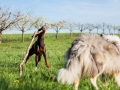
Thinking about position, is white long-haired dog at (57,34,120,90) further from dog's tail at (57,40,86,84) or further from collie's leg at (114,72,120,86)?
collie's leg at (114,72,120,86)

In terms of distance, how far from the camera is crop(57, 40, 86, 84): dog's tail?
5.52 m

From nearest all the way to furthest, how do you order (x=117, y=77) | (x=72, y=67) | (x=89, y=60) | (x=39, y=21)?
(x=72, y=67), (x=89, y=60), (x=117, y=77), (x=39, y=21)

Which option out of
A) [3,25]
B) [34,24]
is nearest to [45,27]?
[3,25]

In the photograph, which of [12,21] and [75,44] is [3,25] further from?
[75,44]

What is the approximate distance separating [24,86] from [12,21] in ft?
157

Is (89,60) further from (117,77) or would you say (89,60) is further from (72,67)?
(117,77)

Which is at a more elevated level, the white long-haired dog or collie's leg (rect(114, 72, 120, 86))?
the white long-haired dog

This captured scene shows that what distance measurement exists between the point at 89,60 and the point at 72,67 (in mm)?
452

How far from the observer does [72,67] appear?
5668mm

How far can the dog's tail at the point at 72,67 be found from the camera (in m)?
5.52

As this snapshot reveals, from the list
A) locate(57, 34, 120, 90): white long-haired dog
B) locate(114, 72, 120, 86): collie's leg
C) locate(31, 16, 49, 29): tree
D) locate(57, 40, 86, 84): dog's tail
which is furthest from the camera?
locate(31, 16, 49, 29): tree

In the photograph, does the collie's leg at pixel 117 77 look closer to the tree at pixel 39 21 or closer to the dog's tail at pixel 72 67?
the dog's tail at pixel 72 67

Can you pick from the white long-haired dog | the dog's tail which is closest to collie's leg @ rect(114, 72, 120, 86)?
the white long-haired dog

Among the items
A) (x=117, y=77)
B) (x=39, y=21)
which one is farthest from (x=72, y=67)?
(x=39, y=21)
